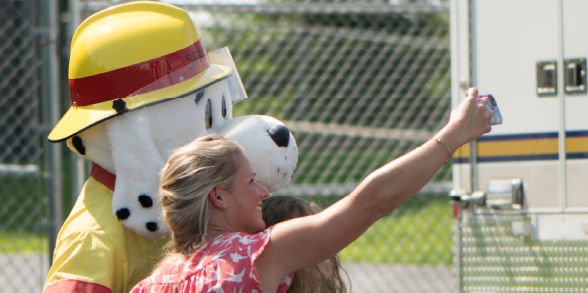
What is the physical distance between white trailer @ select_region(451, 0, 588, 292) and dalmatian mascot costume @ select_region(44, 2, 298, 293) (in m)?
1.42

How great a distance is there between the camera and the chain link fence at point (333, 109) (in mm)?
5039

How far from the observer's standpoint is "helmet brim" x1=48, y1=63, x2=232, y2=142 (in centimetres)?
242

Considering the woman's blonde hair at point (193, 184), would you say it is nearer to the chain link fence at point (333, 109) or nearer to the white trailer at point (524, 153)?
the white trailer at point (524, 153)

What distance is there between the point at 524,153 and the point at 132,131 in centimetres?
185

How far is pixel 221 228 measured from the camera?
2078 millimetres

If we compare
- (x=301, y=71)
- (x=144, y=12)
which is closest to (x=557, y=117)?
(x=144, y=12)

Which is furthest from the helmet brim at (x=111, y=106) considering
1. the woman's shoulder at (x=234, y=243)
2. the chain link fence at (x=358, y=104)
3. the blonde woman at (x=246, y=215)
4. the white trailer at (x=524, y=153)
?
the chain link fence at (x=358, y=104)

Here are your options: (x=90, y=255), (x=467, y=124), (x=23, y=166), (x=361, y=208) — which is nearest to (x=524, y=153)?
(x=467, y=124)

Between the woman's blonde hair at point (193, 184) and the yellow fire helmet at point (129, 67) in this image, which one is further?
the yellow fire helmet at point (129, 67)

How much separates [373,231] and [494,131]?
17.6ft

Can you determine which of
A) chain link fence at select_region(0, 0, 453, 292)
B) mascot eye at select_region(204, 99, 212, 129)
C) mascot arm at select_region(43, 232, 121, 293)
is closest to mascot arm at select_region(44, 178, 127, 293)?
mascot arm at select_region(43, 232, 121, 293)

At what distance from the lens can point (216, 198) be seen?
206 cm

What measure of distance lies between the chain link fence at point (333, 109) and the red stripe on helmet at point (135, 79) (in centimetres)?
197

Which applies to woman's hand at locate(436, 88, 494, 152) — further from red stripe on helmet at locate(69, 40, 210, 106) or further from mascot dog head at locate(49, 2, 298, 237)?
red stripe on helmet at locate(69, 40, 210, 106)
